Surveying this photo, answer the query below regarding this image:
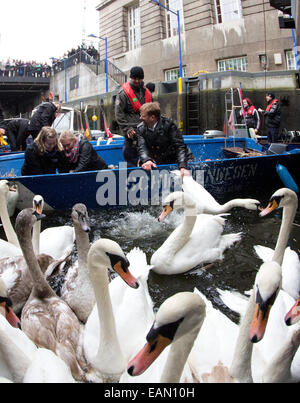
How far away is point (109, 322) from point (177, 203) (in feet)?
6.87

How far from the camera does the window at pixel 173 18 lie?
81.8ft

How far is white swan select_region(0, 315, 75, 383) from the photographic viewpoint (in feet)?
5.53

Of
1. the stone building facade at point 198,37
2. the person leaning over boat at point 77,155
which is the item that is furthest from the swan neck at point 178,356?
the stone building facade at point 198,37

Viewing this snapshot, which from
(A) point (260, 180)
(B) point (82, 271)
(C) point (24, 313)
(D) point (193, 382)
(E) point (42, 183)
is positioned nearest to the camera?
(D) point (193, 382)

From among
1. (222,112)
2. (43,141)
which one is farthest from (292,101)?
(43,141)

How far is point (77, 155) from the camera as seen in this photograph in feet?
19.3

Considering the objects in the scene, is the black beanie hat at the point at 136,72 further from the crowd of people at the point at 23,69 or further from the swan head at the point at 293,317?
the crowd of people at the point at 23,69

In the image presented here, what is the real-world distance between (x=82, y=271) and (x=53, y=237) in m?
1.27

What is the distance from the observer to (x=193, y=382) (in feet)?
5.87

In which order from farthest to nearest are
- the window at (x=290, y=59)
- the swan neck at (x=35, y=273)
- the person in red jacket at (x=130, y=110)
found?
the window at (x=290, y=59) → the person in red jacket at (x=130, y=110) → the swan neck at (x=35, y=273)

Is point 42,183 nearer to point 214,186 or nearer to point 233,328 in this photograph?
point 214,186

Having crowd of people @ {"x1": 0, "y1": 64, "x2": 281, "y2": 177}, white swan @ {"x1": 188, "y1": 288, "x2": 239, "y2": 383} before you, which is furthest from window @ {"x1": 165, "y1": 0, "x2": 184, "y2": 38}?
white swan @ {"x1": 188, "y1": 288, "x2": 239, "y2": 383}

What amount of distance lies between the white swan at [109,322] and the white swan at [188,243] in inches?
48.2

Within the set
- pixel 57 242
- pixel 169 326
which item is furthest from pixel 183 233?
pixel 169 326
